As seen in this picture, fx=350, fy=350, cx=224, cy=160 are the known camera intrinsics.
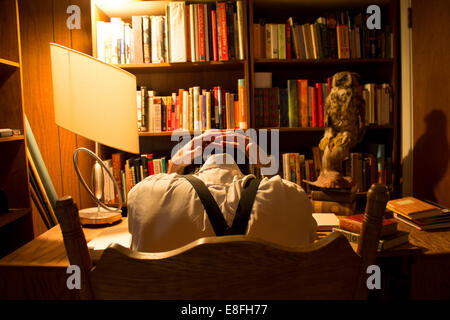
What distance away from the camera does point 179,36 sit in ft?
6.89

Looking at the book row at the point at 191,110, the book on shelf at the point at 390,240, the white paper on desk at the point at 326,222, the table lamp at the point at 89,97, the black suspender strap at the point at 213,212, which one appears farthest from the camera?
the book row at the point at 191,110

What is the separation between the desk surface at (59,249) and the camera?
1.25 metres

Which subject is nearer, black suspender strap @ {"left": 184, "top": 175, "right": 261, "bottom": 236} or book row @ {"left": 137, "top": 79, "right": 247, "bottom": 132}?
black suspender strap @ {"left": 184, "top": 175, "right": 261, "bottom": 236}

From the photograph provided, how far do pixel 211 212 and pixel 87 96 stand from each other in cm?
77

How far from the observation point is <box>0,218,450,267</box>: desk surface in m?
1.25

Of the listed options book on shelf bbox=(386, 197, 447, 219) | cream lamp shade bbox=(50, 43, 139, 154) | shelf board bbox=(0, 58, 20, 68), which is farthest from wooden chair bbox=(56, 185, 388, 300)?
shelf board bbox=(0, 58, 20, 68)

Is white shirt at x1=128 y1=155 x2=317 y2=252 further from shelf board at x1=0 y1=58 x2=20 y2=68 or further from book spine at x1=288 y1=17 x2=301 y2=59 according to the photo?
book spine at x1=288 y1=17 x2=301 y2=59

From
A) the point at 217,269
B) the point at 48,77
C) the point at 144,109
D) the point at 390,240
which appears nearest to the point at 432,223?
the point at 390,240

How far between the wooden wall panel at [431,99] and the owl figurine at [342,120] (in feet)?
1.56

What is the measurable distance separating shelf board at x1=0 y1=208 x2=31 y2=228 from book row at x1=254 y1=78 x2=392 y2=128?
1.37 metres

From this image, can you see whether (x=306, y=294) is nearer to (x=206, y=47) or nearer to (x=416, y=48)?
(x=206, y=47)

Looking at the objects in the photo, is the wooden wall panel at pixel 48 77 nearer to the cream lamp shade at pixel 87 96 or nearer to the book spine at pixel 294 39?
the cream lamp shade at pixel 87 96

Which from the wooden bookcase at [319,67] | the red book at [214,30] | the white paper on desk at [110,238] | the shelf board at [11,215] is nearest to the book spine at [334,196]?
the wooden bookcase at [319,67]

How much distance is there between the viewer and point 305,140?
2527mm
